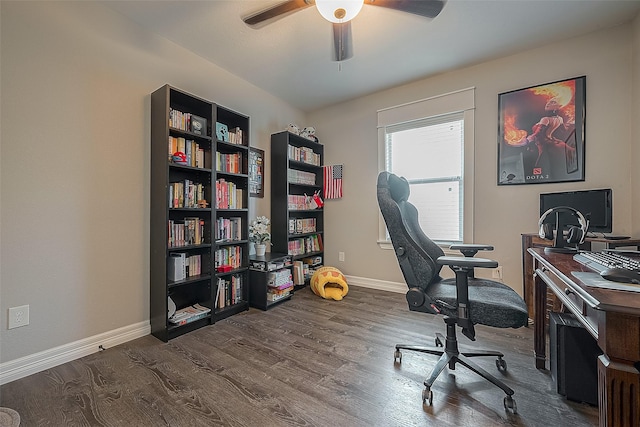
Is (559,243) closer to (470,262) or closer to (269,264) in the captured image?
(470,262)

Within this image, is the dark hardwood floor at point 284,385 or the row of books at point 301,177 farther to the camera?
the row of books at point 301,177

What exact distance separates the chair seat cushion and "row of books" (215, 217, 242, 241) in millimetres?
1910

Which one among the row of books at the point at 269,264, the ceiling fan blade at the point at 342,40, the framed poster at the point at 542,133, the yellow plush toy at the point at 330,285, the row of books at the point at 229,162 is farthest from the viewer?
the yellow plush toy at the point at 330,285

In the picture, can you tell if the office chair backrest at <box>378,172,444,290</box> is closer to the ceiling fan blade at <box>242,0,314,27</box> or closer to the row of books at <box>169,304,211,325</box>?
the ceiling fan blade at <box>242,0,314,27</box>

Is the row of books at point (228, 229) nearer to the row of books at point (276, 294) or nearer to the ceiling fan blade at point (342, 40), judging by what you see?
the row of books at point (276, 294)

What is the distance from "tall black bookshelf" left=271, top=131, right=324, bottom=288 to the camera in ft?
10.4

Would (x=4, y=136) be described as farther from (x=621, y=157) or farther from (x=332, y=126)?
(x=621, y=157)

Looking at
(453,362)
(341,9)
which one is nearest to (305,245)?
(453,362)

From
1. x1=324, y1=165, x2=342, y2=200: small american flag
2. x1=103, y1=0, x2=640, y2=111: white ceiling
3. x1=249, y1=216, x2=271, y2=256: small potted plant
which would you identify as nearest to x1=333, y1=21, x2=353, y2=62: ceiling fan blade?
x1=103, y1=0, x2=640, y2=111: white ceiling

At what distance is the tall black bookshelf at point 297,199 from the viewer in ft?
10.4

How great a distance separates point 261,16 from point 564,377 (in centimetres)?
279

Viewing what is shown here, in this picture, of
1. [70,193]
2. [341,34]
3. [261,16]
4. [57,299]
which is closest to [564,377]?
[341,34]

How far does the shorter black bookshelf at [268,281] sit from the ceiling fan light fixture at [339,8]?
212 cm

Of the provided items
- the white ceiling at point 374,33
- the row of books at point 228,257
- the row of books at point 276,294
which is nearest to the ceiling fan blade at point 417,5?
the white ceiling at point 374,33
